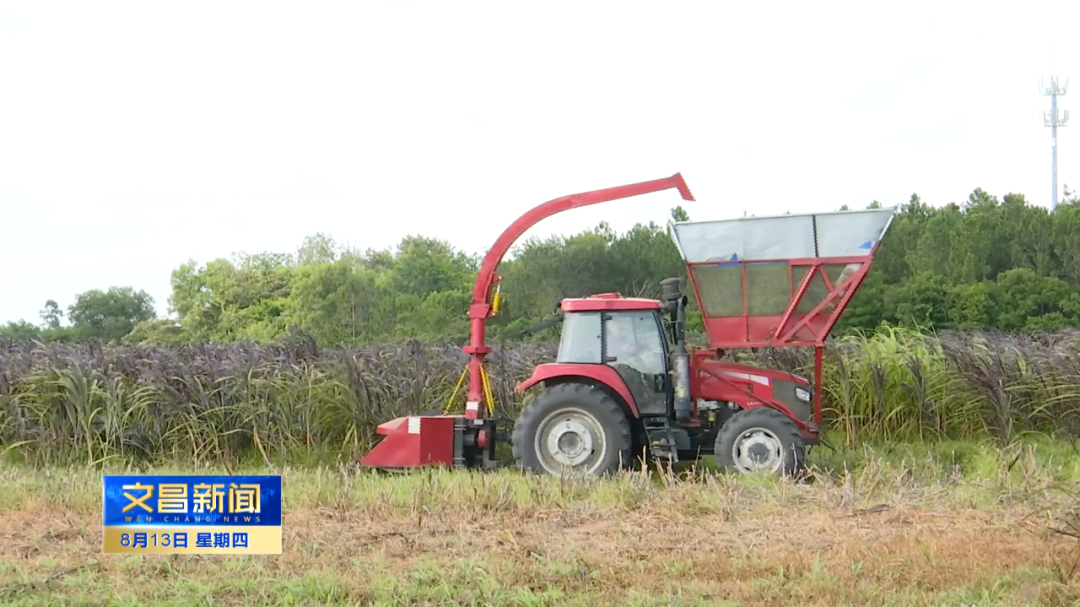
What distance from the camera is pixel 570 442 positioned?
9234 mm

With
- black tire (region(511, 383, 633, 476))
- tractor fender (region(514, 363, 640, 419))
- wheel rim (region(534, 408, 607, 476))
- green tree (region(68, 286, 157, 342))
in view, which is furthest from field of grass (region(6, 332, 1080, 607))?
green tree (region(68, 286, 157, 342))

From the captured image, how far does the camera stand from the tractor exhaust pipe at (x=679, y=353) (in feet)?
29.0

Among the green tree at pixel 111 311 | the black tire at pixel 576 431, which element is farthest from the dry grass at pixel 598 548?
the green tree at pixel 111 311

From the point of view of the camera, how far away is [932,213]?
35781mm

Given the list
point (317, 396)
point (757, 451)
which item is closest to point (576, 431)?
point (757, 451)

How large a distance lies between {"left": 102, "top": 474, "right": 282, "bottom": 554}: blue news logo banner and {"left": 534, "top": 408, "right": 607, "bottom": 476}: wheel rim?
12.7 ft

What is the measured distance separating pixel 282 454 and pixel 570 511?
467 cm

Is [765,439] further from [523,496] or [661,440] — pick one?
[523,496]

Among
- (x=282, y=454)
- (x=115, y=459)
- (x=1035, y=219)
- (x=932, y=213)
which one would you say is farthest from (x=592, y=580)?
(x=932, y=213)

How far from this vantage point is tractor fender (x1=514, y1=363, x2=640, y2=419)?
9.21 metres

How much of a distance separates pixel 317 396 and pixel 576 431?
3.14m

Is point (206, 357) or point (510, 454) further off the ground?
point (206, 357)

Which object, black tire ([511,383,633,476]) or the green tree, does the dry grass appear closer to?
black tire ([511,383,633,476])

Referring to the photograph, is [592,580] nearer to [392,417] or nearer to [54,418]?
[392,417]
